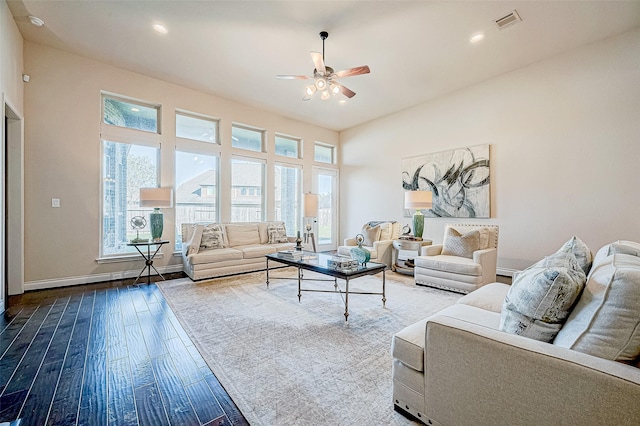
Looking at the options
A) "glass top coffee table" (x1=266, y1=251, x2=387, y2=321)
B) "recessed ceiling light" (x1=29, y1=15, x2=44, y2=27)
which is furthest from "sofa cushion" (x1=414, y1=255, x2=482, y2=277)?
"recessed ceiling light" (x1=29, y1=15, x2=44, y2=27)

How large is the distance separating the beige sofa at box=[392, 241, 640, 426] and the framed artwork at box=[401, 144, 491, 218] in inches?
149

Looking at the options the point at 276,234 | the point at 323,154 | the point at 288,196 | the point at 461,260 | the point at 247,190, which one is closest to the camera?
the point at 461,260

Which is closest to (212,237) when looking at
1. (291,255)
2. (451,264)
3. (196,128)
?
(291,255)

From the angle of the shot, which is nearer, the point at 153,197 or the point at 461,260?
the point at 461,260

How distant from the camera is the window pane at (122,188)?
14.3 feet

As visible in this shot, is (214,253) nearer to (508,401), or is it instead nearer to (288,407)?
(288,407)

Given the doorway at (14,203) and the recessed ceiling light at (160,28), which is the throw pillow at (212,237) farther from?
the recessed ceiling light at (160,28)

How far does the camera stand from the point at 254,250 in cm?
476

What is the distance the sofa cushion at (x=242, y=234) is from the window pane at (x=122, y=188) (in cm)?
132

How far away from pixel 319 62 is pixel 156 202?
3.13m

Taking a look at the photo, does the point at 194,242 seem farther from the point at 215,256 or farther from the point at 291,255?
the point at 291,255

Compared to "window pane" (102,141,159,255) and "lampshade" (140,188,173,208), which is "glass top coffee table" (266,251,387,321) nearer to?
"lampshade" (140,188,173,208)

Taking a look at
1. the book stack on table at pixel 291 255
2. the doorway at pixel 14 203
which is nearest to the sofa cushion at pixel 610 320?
the book stack on table at pixel 291 255

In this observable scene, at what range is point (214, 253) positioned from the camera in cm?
437
